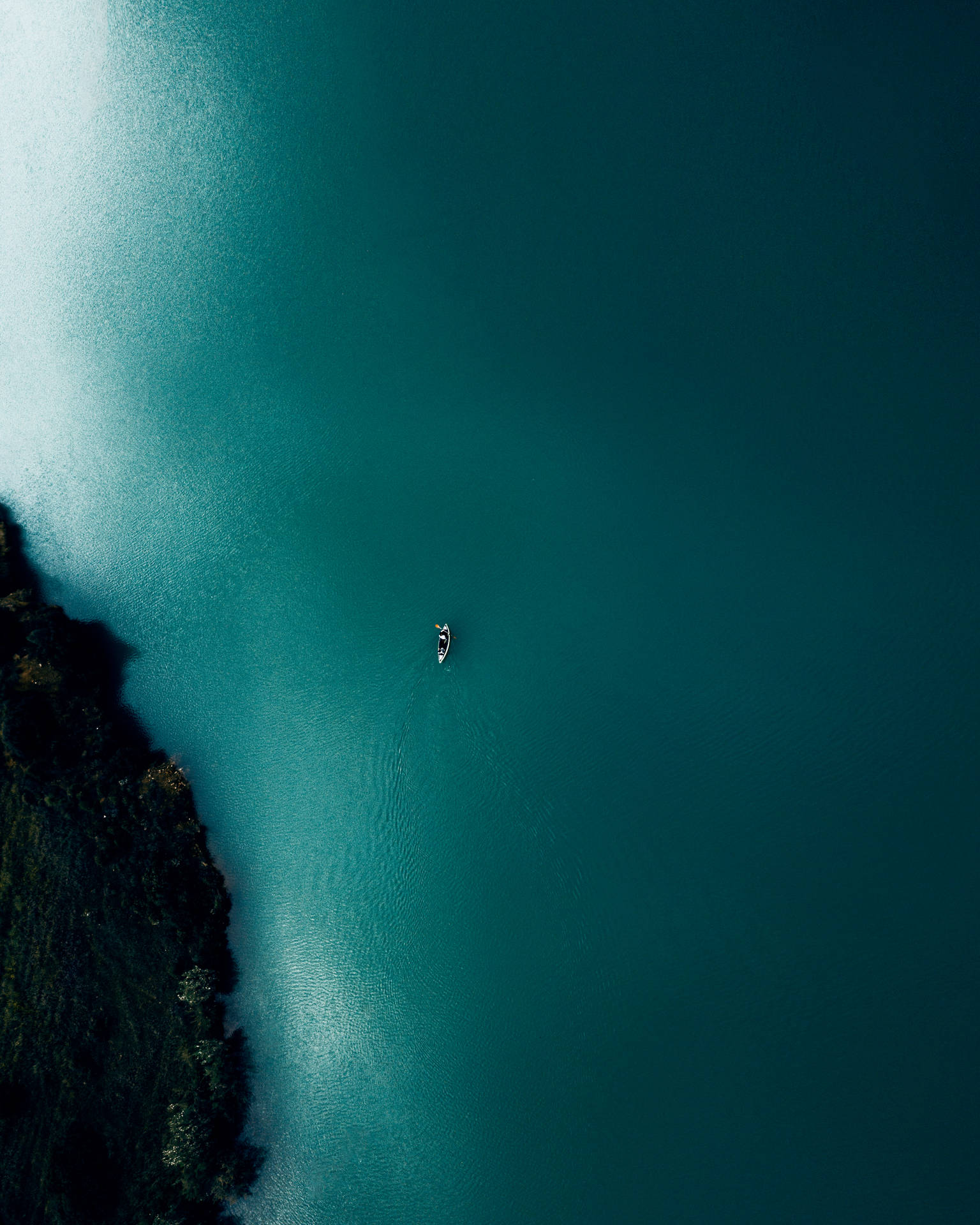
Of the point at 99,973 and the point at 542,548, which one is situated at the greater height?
the point at 542,548

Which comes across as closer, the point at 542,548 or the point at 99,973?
the point at 99,973

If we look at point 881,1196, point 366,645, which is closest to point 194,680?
point 366,645

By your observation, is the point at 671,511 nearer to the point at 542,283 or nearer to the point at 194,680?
the point at 542,283

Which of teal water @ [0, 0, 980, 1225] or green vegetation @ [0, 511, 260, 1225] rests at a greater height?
teal water @ [0, 0, 980, 1225]

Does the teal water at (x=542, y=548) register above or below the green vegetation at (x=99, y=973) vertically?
above
